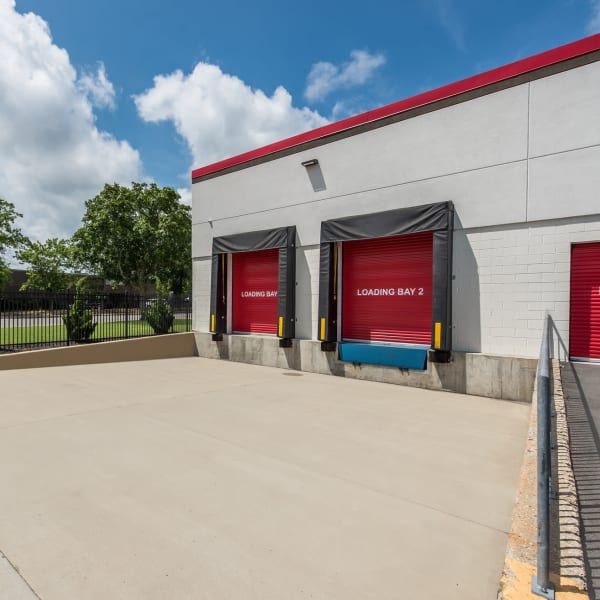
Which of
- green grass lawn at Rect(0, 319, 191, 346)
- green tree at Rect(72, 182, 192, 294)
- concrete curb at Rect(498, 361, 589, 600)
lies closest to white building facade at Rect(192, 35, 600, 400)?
green grass lawn at Rect(0, 319, 191, 346)

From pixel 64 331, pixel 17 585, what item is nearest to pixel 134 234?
pixel 64 331

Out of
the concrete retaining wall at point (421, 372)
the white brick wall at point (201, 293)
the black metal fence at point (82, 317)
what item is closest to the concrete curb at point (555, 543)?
the concrete retaining wall at point (421, 372)

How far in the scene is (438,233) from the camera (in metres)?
9.09

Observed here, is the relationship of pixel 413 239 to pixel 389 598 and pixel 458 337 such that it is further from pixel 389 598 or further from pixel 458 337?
pixel 389 598

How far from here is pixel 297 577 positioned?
2.69 m

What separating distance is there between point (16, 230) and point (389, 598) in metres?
42.3

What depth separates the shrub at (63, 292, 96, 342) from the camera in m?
13.2

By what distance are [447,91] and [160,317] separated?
11.4 m

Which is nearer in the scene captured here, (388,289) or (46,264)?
(388,289)

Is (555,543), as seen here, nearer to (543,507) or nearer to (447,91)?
(543,507)

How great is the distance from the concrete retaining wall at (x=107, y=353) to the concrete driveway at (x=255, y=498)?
4728 mm

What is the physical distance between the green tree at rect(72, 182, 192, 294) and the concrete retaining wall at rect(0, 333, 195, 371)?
14.8 m

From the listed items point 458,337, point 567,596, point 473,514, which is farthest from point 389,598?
point 458,337

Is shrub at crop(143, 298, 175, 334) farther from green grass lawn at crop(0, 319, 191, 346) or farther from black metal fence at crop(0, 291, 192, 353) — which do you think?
green grass lawn at crop(0, 319, 191, 346)
